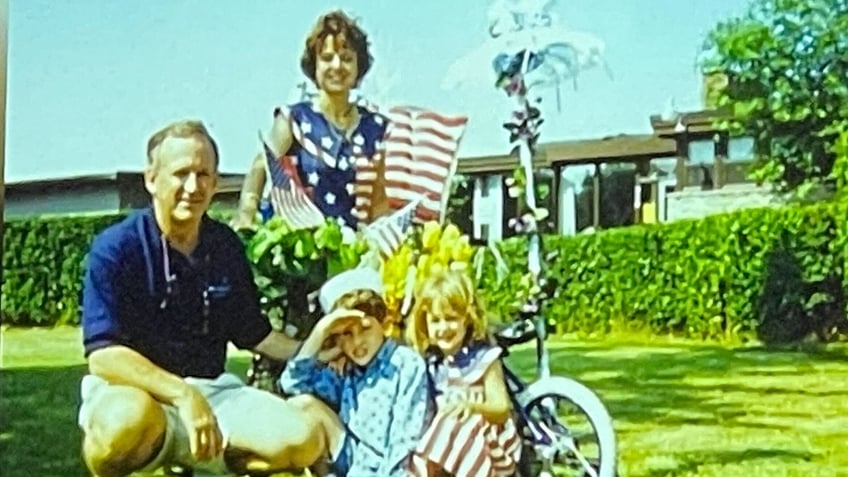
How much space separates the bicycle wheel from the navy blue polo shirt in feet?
1.52

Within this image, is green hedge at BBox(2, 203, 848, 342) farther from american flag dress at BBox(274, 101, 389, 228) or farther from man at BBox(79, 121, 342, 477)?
american flag dress at BBox(274, 101, 389, 228)

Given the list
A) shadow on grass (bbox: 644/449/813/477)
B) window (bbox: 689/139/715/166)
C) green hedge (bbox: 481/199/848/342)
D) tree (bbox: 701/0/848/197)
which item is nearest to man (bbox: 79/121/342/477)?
green hedge (bbox: 481/199/848/342)

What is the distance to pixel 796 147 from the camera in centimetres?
266

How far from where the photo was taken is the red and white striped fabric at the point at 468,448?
8.64 feet

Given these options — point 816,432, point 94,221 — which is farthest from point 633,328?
point 94,221

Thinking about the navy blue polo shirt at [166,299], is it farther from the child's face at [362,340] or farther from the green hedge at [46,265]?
the child's face at [362,340]

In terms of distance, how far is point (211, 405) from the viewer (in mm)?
2674

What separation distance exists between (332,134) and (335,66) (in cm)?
11

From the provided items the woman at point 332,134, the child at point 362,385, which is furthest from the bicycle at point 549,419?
the woman at point 332,134

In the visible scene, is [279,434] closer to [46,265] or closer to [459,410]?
[459,410]

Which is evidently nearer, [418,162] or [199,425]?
[199,425]

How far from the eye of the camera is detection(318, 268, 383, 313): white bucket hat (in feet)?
8.93

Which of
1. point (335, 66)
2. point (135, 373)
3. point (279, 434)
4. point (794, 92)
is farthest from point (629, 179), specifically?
point (135, 373)

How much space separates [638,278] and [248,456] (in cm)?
69
